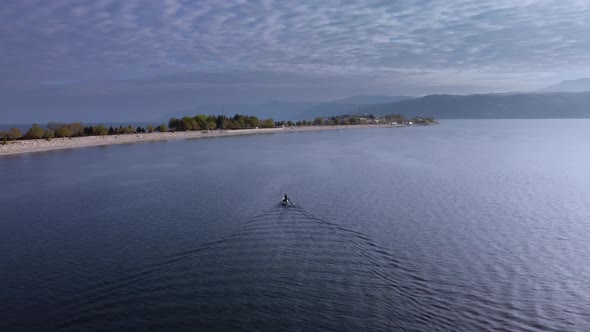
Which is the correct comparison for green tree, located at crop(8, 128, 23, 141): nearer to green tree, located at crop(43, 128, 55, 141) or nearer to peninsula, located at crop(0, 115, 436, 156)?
peninsula, located at crop(0, 115, 436, 156)

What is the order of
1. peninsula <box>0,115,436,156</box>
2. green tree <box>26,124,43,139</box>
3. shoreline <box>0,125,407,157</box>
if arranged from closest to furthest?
shoreline <box>0,125,407,157</box> < peninsula <box>0,115,436,156</box> < green tree <box>26,124,43,139</box>

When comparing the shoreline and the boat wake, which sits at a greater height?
the shoreline

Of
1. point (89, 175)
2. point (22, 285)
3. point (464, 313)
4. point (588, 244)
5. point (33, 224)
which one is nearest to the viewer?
point (464, 313)

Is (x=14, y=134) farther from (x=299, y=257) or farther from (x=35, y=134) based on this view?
(x=299, y=257)

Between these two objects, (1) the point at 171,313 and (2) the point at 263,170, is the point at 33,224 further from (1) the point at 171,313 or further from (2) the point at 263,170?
(2) the point at 263,170

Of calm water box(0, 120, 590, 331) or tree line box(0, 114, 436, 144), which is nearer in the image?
calm water box(0, 120, 590, 331)

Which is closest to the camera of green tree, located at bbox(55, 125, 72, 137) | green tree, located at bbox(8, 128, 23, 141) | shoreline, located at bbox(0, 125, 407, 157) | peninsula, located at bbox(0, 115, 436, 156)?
shoreline, located at bbox(0, 125, 407, 157)

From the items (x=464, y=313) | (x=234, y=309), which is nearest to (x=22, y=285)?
(x=234, y=309)

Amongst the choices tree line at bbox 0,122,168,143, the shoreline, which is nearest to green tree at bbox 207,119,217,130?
the shoreline

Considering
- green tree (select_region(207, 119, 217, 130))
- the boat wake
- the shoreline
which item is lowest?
the boat wake
